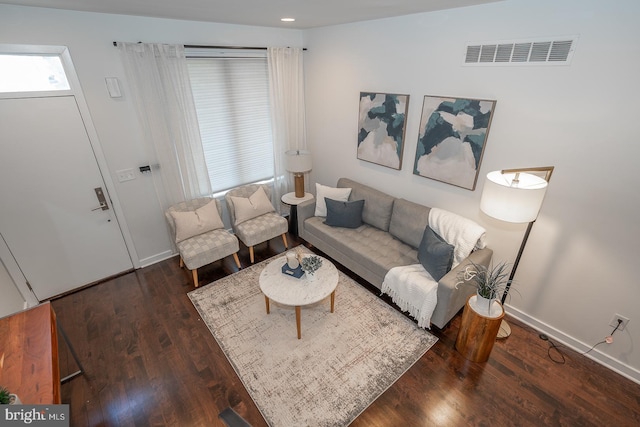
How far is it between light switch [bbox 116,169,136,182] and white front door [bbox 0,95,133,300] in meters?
0.17

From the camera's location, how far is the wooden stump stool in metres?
2.30

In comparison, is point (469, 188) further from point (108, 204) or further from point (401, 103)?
point (108, 204)

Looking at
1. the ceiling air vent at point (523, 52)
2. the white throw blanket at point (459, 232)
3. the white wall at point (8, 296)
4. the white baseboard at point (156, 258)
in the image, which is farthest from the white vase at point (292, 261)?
the white wall at point (8, 296)

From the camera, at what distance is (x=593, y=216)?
223 cm

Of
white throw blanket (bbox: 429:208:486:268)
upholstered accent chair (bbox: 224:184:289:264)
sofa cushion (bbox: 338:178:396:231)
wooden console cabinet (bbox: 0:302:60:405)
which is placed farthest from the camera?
upholstered accent chair (bbox: 224:184:289:264)

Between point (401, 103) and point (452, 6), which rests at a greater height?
point (452, 6)

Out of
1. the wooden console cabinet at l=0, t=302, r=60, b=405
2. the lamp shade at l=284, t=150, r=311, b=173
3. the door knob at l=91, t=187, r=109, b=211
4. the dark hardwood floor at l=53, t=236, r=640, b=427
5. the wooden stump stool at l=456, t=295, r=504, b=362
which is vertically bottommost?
the dark hardwood floor at l=53, t=236, r=640, b=427

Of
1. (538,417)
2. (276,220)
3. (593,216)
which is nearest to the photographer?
(538,417)

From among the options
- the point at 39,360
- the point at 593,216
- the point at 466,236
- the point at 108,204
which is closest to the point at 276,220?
the point at 108,204

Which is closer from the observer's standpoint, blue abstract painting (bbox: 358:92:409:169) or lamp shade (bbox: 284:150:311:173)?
blue abstract painting (bbox: 358:92:409:169)

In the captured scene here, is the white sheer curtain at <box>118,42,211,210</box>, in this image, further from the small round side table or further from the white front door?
the small round side table

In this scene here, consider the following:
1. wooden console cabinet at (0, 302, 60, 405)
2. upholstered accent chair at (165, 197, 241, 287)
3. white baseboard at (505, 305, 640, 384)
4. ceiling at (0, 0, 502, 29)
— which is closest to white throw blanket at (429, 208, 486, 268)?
white baseboard at (505, 305, 640, 384)

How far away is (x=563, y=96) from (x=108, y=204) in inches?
174

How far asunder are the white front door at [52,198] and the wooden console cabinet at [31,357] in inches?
53.2
